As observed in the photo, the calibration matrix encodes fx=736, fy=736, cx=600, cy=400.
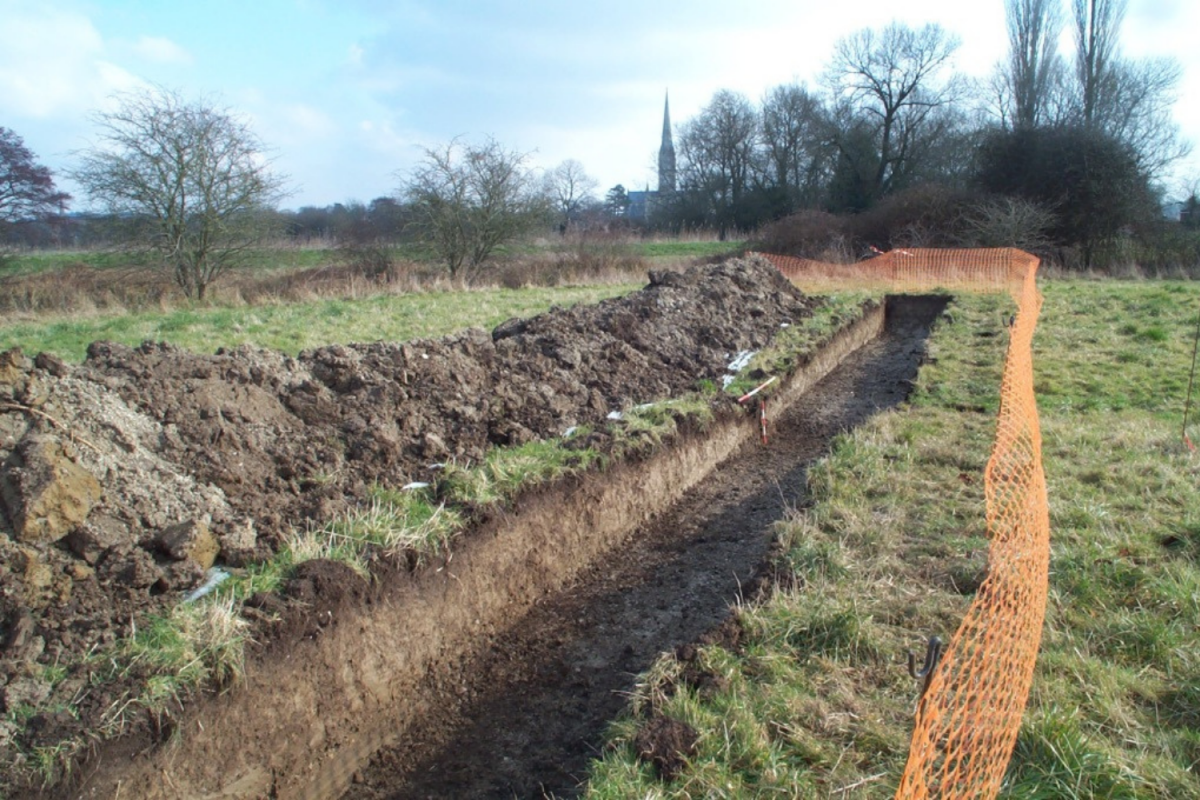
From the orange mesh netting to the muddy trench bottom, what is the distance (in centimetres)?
122

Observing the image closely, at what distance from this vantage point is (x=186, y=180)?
16.4 m

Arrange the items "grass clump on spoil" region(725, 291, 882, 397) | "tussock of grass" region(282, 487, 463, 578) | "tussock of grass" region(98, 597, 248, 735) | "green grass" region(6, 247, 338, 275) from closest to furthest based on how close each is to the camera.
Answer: "tussock of grass" region(98, 597, 248, 735), "tussock of grass" region(282, 487, 463, 578), "grass clump on spoil" region(725, 291, 882, 397), "green grass" region(6, 247, 338, 275)

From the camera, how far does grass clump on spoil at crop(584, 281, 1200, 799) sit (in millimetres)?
2633

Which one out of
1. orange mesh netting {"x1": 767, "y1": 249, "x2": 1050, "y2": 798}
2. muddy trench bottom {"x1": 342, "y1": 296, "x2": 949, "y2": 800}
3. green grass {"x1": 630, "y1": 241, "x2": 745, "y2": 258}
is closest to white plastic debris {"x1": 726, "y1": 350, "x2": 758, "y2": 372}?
muddy trench bottom {"x1": 342, "y1": 296, "x2": 949, "y2": 800}

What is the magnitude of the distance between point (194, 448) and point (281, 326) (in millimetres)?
6398

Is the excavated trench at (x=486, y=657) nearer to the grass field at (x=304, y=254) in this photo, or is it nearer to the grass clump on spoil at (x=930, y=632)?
the grass clump on spoil at (x=930, y=632)

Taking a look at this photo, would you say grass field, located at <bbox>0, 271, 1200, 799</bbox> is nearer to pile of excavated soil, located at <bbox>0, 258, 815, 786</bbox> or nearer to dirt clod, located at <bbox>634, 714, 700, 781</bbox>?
dirt clod, located at <bbox>634, 714, 700, 781</bbox>

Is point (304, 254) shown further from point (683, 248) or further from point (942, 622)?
point (942, 622)

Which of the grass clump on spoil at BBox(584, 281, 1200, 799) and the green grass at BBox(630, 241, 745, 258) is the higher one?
the green grass at BBox(630, 241, 745, 258)

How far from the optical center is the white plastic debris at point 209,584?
344 cm

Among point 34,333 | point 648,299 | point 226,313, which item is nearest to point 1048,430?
point 648,299

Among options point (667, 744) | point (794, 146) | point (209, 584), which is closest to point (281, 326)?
point (209, 584)

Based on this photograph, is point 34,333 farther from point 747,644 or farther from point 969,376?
point 969,376

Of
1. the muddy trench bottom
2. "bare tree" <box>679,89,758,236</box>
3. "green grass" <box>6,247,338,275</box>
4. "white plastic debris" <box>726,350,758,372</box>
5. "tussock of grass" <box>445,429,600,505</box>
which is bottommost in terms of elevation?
the muddy trench bottom
